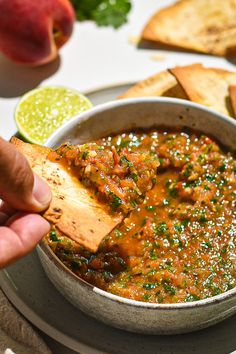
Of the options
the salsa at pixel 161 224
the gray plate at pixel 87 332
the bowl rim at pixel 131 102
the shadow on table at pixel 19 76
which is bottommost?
the gray plate at pixel 87 332

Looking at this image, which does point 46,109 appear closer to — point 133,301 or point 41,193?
point 41,193

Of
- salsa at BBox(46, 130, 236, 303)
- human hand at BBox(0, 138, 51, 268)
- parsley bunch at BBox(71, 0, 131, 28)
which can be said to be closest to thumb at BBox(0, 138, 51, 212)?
human hand at BBox(0, 138, 51, 268)

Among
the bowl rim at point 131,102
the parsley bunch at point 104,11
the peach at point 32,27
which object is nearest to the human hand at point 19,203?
the bowl rim at point 131,102

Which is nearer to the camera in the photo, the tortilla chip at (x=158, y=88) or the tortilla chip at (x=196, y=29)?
the tortilla chip at (x=158, y=88)

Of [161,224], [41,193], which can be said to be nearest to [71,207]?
[41,193]

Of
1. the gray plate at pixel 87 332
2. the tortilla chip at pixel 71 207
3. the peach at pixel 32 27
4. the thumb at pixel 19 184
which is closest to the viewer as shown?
the thumb at pixel 19 184

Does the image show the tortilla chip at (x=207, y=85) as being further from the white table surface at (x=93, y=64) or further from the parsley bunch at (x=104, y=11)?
the parsley bunch at (x=104, y=11)

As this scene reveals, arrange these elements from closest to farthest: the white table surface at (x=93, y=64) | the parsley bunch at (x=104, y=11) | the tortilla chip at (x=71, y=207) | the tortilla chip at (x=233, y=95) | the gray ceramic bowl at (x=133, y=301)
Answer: the tortilla chip at (x=71, y=207), the gray ceramic bowl at (x=133, y=301), the tortilla chip at (x=233, y=95), the white table surface at (x=93, y=64), the parsley bunch at (x=104, y=11)

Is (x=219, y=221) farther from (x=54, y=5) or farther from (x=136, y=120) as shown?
(x=54, y=5)
